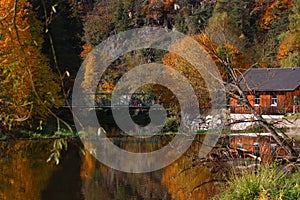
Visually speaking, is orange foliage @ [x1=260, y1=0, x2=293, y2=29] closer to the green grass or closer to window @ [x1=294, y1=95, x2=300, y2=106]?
window @ [x1=294, y1=95, x2=300, y2=106]

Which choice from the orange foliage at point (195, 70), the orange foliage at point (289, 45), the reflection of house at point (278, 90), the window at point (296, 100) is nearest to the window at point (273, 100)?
the reflection of house at point (278, 90)

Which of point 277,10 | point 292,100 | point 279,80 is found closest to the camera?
point 292,100

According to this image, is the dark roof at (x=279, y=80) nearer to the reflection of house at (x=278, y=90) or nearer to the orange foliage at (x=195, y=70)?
the reflection of house at (x=278, y=90)

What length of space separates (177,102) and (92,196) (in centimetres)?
1773

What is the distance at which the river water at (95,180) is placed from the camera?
10867 millimetres

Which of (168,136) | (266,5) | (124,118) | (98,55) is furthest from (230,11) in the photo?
(168,136)

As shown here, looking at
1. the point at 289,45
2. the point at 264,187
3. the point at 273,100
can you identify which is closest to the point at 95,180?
the point at 264,187

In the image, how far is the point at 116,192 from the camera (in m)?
11.5

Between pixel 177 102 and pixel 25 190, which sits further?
pixel 177 102

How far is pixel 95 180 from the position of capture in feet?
42.6

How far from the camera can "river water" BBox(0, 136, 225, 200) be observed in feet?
35.7

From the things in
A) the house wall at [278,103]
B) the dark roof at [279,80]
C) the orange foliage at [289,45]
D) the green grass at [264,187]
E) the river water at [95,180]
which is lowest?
the river water at [95,180]

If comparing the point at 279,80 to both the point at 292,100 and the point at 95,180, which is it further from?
the point at 95,180

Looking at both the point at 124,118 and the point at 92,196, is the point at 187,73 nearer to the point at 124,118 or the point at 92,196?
the point at 124,118
